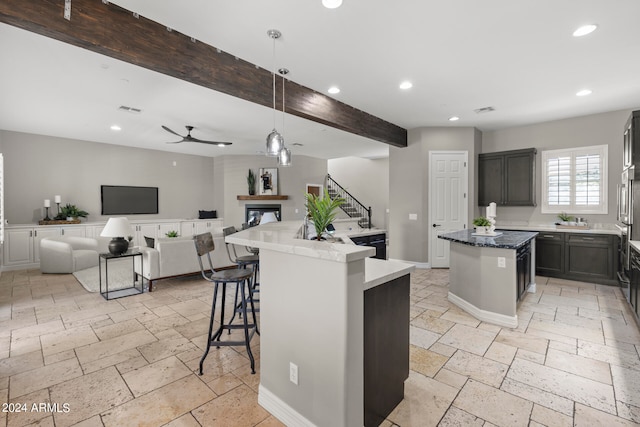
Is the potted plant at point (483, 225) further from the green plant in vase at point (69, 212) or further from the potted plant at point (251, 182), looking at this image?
the green plant in vase at point (69, 212)

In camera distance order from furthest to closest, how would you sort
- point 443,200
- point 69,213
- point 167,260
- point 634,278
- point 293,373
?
point 69,213
point 443,200
point 167,260
point 634,278
point 293,373

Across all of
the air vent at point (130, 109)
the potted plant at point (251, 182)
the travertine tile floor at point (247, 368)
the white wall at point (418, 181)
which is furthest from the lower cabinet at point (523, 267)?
the potted plant at point (251, 182)

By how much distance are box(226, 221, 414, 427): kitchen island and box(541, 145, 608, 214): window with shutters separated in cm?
521

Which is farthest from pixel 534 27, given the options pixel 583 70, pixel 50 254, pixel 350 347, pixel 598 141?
pixel 50 254

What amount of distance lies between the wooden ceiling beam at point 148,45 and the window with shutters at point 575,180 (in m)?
4.76

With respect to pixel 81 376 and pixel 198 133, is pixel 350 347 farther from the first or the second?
pixel 198 133

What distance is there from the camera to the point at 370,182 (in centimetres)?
1097

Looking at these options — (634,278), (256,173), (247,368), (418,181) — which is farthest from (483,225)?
(256,173)

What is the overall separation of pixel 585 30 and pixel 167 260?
226 inches

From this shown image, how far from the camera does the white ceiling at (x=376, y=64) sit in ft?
8.07

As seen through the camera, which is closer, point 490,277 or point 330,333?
point 330,333

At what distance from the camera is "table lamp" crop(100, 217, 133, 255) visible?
4.27 metres

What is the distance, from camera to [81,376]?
2.37 metres

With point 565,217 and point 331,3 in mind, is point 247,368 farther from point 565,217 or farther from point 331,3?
point 565,217
